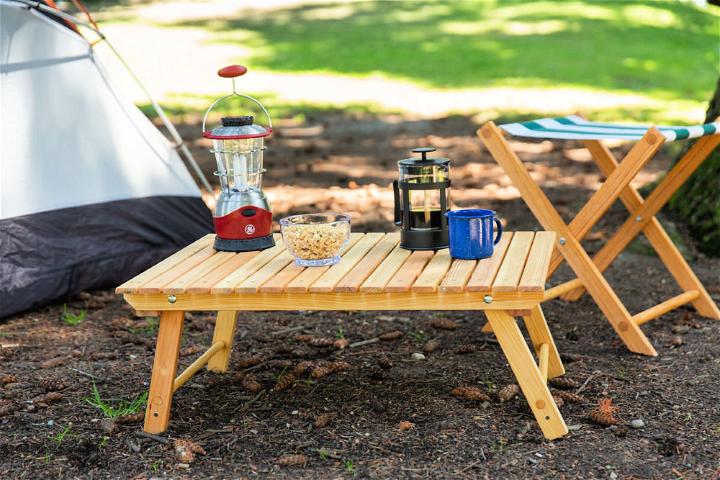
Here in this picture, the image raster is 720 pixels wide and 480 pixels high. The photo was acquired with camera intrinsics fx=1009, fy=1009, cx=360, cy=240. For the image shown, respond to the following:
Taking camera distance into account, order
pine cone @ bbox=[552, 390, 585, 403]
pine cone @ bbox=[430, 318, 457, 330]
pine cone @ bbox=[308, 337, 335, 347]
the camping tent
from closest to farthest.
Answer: pine cone @ bbox=[552, 390, 585, 403]
pine cone @ bbox=[308, 337, 335, 347]
pine cone @ bbox=[430, 318, 457, 330]
the camping tent

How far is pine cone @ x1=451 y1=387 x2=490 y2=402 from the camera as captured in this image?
363cm

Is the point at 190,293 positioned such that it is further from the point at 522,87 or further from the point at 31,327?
the point at 522,87

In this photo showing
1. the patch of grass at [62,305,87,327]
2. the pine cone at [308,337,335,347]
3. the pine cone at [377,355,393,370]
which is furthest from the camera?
the patch of grass at [62,305,87,327]

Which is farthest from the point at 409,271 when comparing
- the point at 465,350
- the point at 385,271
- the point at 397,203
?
the point at 465,350

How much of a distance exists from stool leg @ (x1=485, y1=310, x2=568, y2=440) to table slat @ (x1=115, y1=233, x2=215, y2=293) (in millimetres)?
1130

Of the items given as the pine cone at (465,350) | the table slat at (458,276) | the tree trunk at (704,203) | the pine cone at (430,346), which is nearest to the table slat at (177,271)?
the table slat at (458,276)

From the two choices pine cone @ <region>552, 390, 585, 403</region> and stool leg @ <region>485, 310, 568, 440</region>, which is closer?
stool leg @ <region>485, 310, 568, 440</region>

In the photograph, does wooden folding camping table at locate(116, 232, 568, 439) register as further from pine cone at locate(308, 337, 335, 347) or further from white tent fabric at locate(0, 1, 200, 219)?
white tent fabric at locate(0, 1, 200, 219)

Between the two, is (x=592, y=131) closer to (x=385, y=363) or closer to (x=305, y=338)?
(x=385, y=363)

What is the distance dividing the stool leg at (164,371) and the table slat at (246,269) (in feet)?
0.63

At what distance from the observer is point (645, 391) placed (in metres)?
3.71

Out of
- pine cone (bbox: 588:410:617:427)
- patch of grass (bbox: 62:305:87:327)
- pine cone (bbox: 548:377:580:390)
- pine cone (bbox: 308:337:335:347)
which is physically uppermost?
pine cone (bbox: 588:410:617:427)

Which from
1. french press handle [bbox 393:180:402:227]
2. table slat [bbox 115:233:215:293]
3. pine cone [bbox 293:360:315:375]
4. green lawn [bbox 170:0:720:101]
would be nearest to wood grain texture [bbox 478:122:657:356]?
french press handle [bbox 393:180:402:227]

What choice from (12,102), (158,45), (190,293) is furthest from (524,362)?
(158,45)
